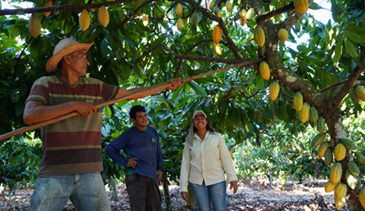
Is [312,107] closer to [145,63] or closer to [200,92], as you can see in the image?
[200,92]

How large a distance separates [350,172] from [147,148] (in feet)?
6.08

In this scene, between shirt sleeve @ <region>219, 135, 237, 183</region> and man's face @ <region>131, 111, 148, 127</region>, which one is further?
man's face @ <region>131, 111, 148, 127</region>

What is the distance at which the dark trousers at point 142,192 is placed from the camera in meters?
3.07

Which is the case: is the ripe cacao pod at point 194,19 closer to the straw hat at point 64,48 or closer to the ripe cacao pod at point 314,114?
the straw hat at point 64,48

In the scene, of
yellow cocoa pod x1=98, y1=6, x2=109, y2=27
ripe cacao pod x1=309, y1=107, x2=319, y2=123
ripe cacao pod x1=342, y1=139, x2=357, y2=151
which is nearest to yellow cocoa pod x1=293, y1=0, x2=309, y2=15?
ripe cacao pod x1=309, y1=107, x2=319, y2=123

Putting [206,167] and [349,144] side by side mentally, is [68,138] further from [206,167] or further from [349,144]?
[206,167]

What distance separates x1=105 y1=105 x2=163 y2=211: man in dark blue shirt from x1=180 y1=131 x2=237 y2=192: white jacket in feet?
0.95

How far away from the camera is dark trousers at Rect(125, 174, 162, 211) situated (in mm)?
3068

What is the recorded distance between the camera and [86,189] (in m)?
1.61

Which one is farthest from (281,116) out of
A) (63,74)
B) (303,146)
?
(303,146)

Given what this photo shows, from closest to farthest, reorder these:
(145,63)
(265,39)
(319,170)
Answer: (265,39) < (145,63) < (319,170)

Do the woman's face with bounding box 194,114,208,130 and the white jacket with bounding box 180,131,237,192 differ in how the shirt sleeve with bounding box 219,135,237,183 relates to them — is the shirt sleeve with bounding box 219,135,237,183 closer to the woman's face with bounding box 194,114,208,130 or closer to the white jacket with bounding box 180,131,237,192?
the white jacket with bounding box 180,131,237,192

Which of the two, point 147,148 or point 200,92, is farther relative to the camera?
→ point 147,148

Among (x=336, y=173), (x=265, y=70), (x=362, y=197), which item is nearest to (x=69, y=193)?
(x=265, y=70)
